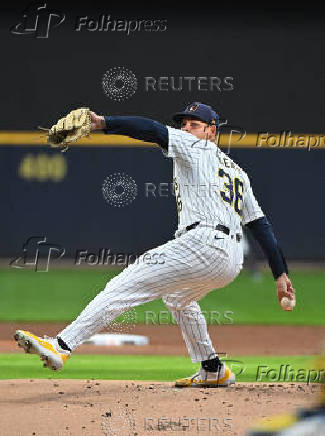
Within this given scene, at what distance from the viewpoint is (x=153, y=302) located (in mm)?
13320

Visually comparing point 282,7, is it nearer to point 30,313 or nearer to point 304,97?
point 304,97

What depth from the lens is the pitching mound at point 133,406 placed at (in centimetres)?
458

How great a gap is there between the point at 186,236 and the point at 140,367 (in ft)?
8.15

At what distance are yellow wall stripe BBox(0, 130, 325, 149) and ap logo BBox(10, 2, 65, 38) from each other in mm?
2134

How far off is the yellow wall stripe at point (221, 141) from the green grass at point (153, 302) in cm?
211

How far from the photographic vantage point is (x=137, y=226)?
53.2ft

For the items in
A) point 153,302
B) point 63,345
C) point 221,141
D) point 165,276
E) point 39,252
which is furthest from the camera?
point 39,252

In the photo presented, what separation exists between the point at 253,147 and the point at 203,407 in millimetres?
11132

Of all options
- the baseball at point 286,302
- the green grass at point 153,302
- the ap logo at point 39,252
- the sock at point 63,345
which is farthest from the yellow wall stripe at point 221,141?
the sock at point 63,345

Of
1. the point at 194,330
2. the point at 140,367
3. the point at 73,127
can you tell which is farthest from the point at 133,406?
the point at 140,367

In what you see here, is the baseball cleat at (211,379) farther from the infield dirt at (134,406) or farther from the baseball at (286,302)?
the baseball at (286,302)

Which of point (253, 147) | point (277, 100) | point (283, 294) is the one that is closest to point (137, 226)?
point (253, 147)

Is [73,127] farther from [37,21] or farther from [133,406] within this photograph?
[37,21]

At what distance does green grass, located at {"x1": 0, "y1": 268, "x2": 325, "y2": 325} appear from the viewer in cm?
1182
